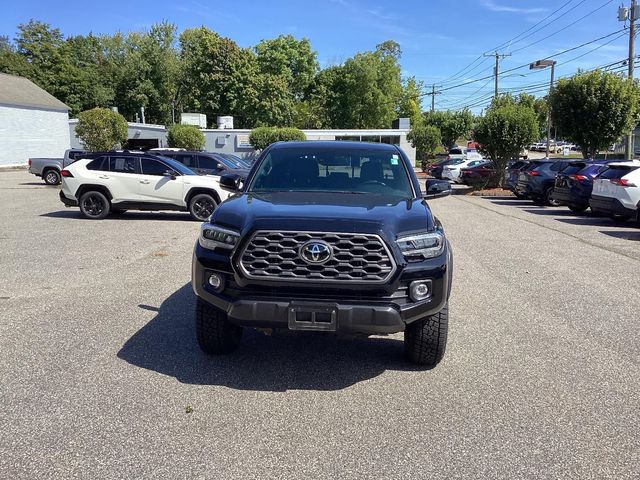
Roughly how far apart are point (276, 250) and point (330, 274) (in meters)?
0.41

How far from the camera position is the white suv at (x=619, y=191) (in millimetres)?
13453

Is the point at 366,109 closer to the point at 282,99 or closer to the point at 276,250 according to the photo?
the point at 282,99

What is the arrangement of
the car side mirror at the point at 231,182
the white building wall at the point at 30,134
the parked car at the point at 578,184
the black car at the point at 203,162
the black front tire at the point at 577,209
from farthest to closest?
1. the white building wall at the point at 30,134
2. the black car at the point at 203,162
3. the black front tire at the point at 577,209
4. the parked car at the point at 578,184
5. the car side mirror at the point at 231,182

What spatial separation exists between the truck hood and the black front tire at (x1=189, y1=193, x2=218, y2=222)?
949 cm

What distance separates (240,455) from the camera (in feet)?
10.8

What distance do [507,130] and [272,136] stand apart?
20.9m

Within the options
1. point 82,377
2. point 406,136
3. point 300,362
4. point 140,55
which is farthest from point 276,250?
point 140,55

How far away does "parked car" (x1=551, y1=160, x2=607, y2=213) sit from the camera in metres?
16.7

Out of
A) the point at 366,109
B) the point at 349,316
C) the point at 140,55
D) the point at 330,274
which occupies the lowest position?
the point at 349,316

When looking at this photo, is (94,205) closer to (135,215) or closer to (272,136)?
(135,215)

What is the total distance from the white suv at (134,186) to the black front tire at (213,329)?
963 cm

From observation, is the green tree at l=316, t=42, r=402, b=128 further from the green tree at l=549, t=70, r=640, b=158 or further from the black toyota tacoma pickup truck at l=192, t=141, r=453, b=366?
the black toyota tacoma pickup truck at l=192, t=141, r=453, b=366

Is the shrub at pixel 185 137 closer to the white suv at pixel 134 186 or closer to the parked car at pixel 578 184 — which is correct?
the white suv at pixel 134 186

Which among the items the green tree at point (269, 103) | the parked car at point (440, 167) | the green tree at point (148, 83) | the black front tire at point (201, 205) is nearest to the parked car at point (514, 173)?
the parked car at point (440, 167)
